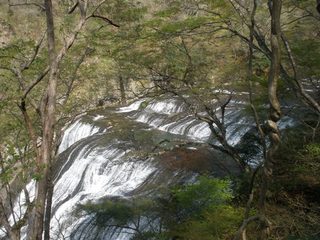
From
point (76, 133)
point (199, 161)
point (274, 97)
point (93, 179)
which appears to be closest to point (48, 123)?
point (274, 97)

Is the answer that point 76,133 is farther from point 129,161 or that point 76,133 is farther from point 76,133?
point 129,161

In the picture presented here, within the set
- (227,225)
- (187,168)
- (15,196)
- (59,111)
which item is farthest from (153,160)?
(15,196)

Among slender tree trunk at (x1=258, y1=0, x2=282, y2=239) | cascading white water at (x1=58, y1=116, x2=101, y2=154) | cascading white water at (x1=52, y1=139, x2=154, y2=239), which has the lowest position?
slender tree trunk at (x1=258, y1=0, x2=282, y2=239)

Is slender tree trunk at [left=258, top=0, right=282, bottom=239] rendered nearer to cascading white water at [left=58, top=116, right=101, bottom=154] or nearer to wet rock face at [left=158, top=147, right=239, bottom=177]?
wet rock face at [left=158, top=147, right=239, bottom=177]

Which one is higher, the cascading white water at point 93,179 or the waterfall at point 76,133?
the waterfall at point 76,133

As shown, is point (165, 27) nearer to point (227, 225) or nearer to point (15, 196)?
point (227, 225)

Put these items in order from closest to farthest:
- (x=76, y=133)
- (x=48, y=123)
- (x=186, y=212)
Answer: (x=48, y=123) → (x=186, y=212) → (x=76, y=133)

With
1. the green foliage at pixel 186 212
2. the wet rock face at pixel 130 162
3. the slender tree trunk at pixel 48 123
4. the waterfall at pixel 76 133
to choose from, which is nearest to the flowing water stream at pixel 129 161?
the wet rock face at pixel 130 162

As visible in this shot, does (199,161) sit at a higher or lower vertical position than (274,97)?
higher

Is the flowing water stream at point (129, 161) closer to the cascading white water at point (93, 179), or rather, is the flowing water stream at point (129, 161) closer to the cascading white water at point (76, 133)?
the cascading white water at point (93, 179)

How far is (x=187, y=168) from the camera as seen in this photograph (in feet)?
34.7

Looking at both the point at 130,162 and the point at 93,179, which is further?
the point at 93,179

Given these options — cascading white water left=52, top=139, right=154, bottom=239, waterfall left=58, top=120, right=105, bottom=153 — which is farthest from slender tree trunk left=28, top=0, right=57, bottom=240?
waterfall left=58, top=120, right=105, bottom=153

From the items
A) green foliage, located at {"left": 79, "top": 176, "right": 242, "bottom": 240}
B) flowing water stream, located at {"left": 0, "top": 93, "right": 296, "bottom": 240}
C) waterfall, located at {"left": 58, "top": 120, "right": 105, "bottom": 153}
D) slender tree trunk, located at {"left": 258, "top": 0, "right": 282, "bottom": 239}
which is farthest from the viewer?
waterfall, located at {"left": 58, "top": 120, "right": 105, "bottom": 153}
